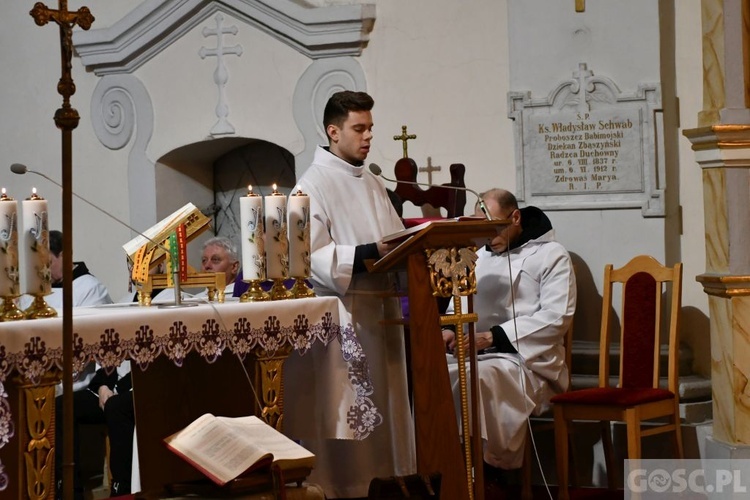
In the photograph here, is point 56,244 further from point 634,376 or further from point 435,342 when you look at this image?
point 634,376

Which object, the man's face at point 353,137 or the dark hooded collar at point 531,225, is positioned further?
the dark hooded collar at point 531,225

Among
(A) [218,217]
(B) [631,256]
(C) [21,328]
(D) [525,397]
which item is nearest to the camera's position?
(C) [21,328]

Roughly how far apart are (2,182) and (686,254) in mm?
4989

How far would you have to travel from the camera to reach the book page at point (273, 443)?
3.58 m

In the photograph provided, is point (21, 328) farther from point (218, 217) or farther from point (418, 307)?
point (218, 217)

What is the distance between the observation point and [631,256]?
21.5 feet

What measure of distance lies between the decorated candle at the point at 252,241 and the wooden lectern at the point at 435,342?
1.58 feet

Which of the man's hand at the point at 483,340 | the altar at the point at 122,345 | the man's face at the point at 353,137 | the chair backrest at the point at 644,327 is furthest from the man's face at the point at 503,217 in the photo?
the altar at the point at 122,345

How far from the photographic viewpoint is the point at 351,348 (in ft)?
15.2

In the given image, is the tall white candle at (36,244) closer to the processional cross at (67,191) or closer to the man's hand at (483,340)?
the processional cross at (67,191)

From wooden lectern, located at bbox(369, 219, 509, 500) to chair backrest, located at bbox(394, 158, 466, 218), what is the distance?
2351 mm

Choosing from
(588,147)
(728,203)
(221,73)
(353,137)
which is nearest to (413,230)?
(353,137)

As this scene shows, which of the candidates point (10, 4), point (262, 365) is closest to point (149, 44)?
point (10, 4)

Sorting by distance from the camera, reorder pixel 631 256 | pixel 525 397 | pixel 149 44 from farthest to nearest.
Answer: pixel 149 44 → pixel 631 256 → pixel 525 397
